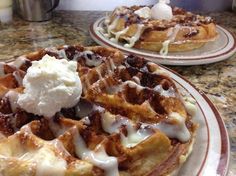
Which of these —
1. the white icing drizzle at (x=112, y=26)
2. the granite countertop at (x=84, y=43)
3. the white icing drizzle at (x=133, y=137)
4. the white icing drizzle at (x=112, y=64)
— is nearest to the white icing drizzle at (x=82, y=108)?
the white icing drizzle at (x=133, y=137)

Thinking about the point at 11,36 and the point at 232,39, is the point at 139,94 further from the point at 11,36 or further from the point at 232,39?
the point at 11,36

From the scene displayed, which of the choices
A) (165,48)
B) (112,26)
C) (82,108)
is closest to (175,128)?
(82,108)

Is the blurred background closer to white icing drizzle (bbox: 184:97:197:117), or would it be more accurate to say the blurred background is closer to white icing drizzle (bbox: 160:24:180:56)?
white icing drizzle (bbox: 160:24:180:56)

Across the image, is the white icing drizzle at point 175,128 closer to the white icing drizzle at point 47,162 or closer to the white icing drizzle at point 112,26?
the white icing drizzle at point 47,162

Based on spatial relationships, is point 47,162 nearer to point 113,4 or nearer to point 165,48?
point 165,48

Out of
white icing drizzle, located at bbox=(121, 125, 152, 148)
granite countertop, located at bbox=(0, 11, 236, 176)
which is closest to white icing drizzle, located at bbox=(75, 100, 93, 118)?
white icing drizzle, located at bbox=(121, 125, 152, 148)
